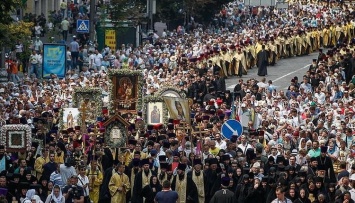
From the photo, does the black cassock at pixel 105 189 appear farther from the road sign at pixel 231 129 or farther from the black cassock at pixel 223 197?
the road sign at pixel 231 129

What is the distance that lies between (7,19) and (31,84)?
20.5ft

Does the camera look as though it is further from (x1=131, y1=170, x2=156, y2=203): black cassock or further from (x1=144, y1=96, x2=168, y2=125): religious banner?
(x1=144, y1=96, x2=168, y2=125): religious banner

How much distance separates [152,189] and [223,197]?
227cm

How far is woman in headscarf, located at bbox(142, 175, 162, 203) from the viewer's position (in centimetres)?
3878

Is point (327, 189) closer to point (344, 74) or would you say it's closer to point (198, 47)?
point (344, 74)

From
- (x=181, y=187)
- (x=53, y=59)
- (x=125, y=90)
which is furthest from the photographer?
(x=53, y=59)

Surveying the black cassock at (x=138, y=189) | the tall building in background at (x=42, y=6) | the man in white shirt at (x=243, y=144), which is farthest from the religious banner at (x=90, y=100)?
the tall building in background at (x=42, y=6)

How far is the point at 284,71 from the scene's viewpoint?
66312mm

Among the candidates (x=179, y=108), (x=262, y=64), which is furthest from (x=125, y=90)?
(x=262, y=64)

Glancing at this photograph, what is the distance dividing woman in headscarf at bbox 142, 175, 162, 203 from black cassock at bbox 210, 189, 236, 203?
1.82 meters

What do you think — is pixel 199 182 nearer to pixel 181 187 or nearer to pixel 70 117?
pixel 181 187

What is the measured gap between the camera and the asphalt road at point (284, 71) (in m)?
62.8

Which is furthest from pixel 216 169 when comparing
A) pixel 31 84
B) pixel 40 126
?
pixel 31 84

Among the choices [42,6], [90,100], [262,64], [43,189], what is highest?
[42,6]
